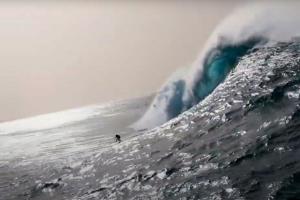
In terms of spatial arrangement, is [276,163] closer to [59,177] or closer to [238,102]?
[238,102]

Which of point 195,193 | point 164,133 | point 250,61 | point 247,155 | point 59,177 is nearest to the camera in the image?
point 195,193

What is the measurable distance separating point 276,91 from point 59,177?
987cm

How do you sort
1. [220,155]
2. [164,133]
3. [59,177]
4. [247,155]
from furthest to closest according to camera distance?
[164,133] < [59,177] < [220,155] < [247,155]

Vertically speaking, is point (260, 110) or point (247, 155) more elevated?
point (260, 110)

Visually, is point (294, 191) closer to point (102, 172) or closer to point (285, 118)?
point (285, 118)

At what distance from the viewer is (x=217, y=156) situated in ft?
44.7

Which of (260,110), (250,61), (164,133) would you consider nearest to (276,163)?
(260,110)

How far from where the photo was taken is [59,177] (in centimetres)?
1831

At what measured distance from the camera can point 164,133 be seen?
20.0m

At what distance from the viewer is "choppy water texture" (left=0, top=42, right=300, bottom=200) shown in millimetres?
11094

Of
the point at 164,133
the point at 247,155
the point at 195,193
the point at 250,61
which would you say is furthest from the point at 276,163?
the point at 250,61

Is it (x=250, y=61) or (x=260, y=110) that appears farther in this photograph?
(x=250, y=61)

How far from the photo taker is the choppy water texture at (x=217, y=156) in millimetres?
11094

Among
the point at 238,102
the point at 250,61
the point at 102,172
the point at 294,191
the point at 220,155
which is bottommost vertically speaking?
the point at 294,191
